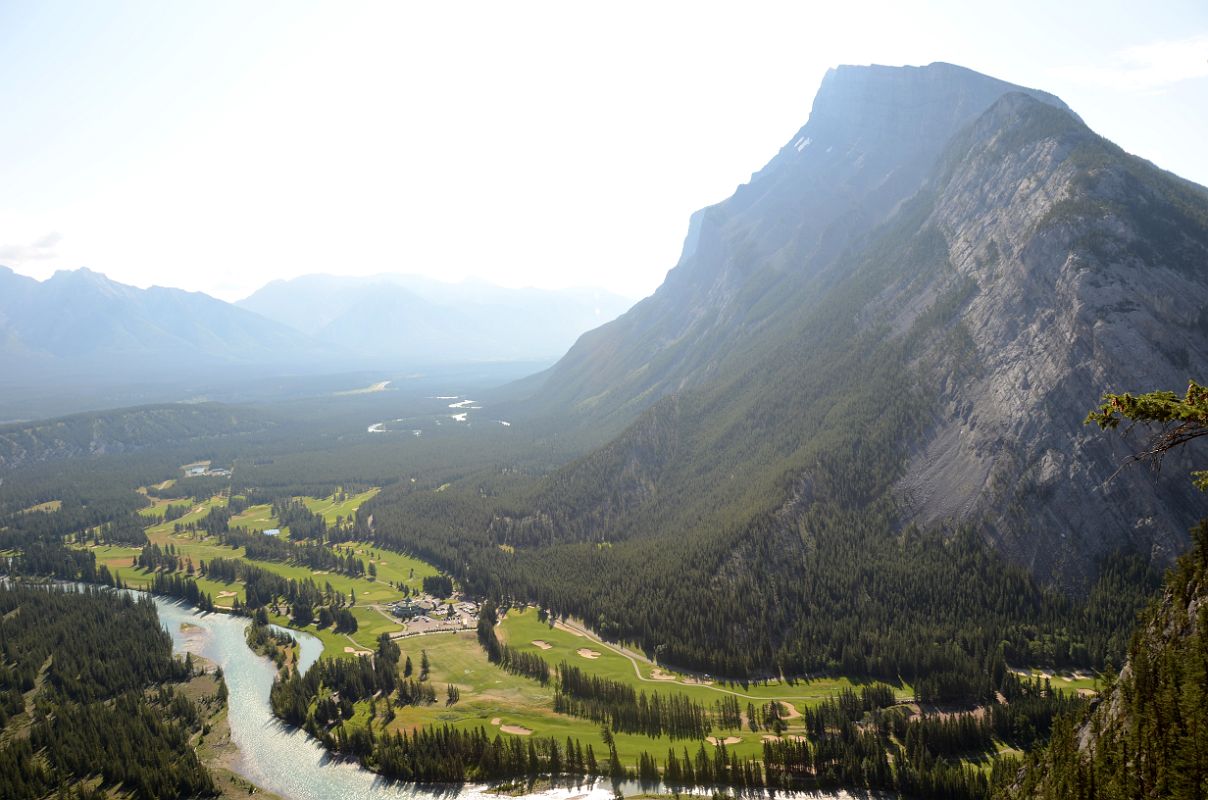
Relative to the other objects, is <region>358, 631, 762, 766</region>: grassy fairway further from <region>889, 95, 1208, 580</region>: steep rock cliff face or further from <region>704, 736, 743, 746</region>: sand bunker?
<region>889, 95, 1208, 580</region>: steep rock cliff face

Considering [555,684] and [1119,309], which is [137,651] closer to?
[555,684]

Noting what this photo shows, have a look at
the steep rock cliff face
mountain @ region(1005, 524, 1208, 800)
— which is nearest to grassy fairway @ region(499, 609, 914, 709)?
mountain @ region(1005, 524, 1208, 800)

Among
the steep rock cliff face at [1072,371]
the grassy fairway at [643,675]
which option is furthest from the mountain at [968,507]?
the grassy fairway at [643,675]

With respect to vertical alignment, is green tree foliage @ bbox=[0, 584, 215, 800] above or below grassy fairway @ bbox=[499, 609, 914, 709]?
above

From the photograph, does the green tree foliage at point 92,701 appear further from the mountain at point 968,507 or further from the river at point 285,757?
the mountain at point 968,507

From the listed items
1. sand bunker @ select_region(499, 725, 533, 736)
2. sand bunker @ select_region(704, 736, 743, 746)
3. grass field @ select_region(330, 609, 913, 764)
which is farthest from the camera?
sand bunker @ select_region(499, 725, 533, 736)

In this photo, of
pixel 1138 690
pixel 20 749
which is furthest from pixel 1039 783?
pixel 20 749

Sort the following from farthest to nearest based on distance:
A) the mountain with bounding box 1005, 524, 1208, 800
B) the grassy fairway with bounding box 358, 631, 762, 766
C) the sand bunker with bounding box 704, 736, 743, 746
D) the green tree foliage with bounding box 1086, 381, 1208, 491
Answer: the grassy fairway with bounding box 358, 631, 762, 766, the sand bunker with bounding box 704, 736, 743, 746, the mountain with bounding box 1005, 524, 1208, 800, the green tree foliage with bounding box 1086, 381, 1208, 491

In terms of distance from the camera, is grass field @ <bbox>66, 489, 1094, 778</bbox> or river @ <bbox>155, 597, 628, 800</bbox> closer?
river @ <bbox>155, 597, 628, 800</bbox>
